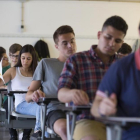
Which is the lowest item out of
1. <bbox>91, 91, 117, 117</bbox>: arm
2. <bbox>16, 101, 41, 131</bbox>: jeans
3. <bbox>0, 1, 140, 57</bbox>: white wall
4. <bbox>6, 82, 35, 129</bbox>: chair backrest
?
<bbox>6, 82, 35, 129</bbox>: chair backrest

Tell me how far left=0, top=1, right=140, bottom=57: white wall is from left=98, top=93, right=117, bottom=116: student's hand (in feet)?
22.8

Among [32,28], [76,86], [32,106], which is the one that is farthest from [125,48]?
[32,28]

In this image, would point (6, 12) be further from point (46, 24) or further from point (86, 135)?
point (86, 135)

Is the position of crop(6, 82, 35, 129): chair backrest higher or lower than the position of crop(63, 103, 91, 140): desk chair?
lower

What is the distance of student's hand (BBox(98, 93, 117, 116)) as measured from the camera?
125 centimetres

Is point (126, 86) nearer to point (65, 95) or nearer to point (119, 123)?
point (119, 123)

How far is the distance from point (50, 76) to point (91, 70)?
730 millimetres

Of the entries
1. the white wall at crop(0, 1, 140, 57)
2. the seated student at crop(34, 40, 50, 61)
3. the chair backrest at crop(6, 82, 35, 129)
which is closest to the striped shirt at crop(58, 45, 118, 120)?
the chair backrest at crop(6, 82, 35, 129)

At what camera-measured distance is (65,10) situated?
8.37 m

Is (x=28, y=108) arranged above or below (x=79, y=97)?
below

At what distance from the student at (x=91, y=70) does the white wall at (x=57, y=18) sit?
627 centimetres

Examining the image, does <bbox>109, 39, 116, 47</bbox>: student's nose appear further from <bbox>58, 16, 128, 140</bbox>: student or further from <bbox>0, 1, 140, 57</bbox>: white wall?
<bbox>0, 1, 140, 57</bbox>: white wall

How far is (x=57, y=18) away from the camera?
835 cm

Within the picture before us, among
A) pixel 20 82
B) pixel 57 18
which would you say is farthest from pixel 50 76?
pixel 57 18
